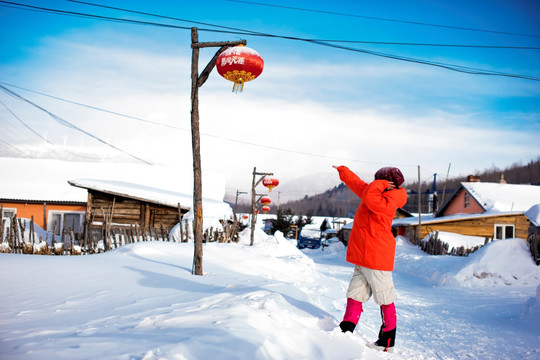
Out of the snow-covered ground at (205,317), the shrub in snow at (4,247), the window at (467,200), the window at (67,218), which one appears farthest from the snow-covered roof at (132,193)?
the window at (467,200)

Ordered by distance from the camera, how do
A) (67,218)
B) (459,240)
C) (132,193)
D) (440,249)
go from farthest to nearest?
(67,218) < (459,240) < (440,249) < (132,193)

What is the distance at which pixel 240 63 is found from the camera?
6465 mm

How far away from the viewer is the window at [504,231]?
24.0 meters

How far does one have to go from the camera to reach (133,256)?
852 cm

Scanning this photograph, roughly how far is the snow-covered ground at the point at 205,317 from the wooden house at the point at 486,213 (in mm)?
17091

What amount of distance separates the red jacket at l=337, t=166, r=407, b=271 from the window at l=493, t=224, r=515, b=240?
2414 centimetres

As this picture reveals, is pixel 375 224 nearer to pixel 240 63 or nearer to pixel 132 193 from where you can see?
pixel 240 63

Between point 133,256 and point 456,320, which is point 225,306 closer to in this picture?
point 456,320

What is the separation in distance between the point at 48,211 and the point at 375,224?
24.6 meters

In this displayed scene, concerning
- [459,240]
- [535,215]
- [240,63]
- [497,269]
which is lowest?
[459,240]

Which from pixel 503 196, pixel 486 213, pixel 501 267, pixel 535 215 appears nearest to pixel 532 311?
pixel 501 267

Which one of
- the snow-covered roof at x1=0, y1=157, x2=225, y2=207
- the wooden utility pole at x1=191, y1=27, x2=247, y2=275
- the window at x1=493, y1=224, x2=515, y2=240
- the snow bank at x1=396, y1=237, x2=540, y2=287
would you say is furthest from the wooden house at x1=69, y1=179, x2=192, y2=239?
the window at x1=493, y1=224, x2=515, y2=240

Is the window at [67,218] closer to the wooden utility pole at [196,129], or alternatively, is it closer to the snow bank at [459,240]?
the wooden utility pole at [196,129]

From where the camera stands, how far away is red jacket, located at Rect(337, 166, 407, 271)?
13.0ft
